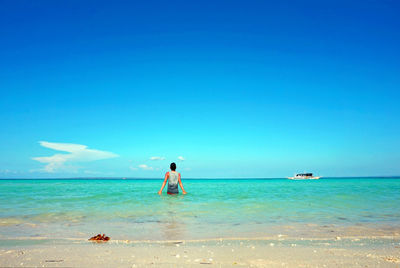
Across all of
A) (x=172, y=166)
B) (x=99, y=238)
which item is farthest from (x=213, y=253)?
(x=172, y=166)

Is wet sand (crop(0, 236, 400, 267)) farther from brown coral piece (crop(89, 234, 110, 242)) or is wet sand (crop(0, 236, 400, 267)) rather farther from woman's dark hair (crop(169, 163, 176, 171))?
woman's dark hair (crop(169, 163, 176, 171))

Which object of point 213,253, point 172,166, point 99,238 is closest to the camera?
point 213,253

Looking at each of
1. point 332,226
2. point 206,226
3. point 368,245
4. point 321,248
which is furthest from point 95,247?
point 332,226

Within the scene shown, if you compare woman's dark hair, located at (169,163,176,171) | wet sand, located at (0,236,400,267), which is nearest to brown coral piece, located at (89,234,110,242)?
wet sand, located at (0,236,400,267)

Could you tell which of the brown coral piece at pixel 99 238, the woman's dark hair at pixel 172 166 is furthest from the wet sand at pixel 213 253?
the woman's dark hair at pixel 172 166

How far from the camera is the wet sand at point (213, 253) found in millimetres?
4738

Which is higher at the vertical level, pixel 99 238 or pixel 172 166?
pixel 172 166

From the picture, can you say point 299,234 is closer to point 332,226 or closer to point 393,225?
point 332,226

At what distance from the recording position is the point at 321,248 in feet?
19.1

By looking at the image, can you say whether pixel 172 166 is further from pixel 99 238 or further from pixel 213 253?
pixel 213 253

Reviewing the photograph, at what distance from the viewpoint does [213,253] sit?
5.42 meters

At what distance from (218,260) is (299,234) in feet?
11.4

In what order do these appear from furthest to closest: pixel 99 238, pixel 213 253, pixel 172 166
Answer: pixel 172 166 → pixel 99 238 → pixel 213 253

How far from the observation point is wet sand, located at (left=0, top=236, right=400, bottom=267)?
4.74 meters
